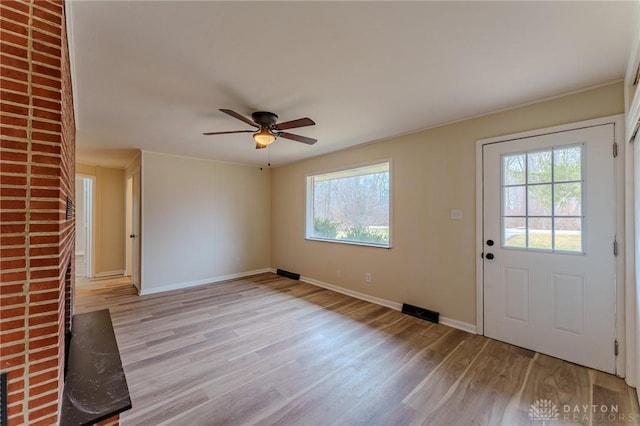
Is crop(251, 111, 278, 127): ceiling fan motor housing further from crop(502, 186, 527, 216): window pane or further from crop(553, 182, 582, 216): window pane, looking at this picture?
crop(553, 182, 582, 216): window pane

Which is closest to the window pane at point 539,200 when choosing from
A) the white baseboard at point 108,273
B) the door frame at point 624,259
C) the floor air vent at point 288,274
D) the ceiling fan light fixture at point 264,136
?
the door frame at point 624,259

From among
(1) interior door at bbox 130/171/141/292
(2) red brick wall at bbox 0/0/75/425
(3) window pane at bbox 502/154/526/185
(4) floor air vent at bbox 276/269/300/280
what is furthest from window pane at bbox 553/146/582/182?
(1) interior door at bbox 130/171/141/292

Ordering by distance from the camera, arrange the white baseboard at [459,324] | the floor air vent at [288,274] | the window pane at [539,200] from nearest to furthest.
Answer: the window pane at [539,200], the white baseboard at [459,324], the floor air vent at [288,274]

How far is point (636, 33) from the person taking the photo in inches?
60.9

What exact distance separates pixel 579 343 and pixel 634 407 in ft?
1.77

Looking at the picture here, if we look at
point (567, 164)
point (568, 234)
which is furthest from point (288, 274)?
point (567, 164)

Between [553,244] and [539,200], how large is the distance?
0.42 meters

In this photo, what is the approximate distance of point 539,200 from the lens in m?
2.49

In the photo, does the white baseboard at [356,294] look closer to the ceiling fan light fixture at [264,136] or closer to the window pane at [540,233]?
the window pane at [540,233]

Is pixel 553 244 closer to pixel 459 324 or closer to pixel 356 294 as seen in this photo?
pixel 459 324

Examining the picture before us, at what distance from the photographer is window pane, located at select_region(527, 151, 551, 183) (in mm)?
2461

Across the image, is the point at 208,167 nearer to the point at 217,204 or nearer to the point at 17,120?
Result: the point at 217,204

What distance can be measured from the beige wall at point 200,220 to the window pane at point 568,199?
4.97 meters

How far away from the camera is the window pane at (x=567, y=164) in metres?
2.30
